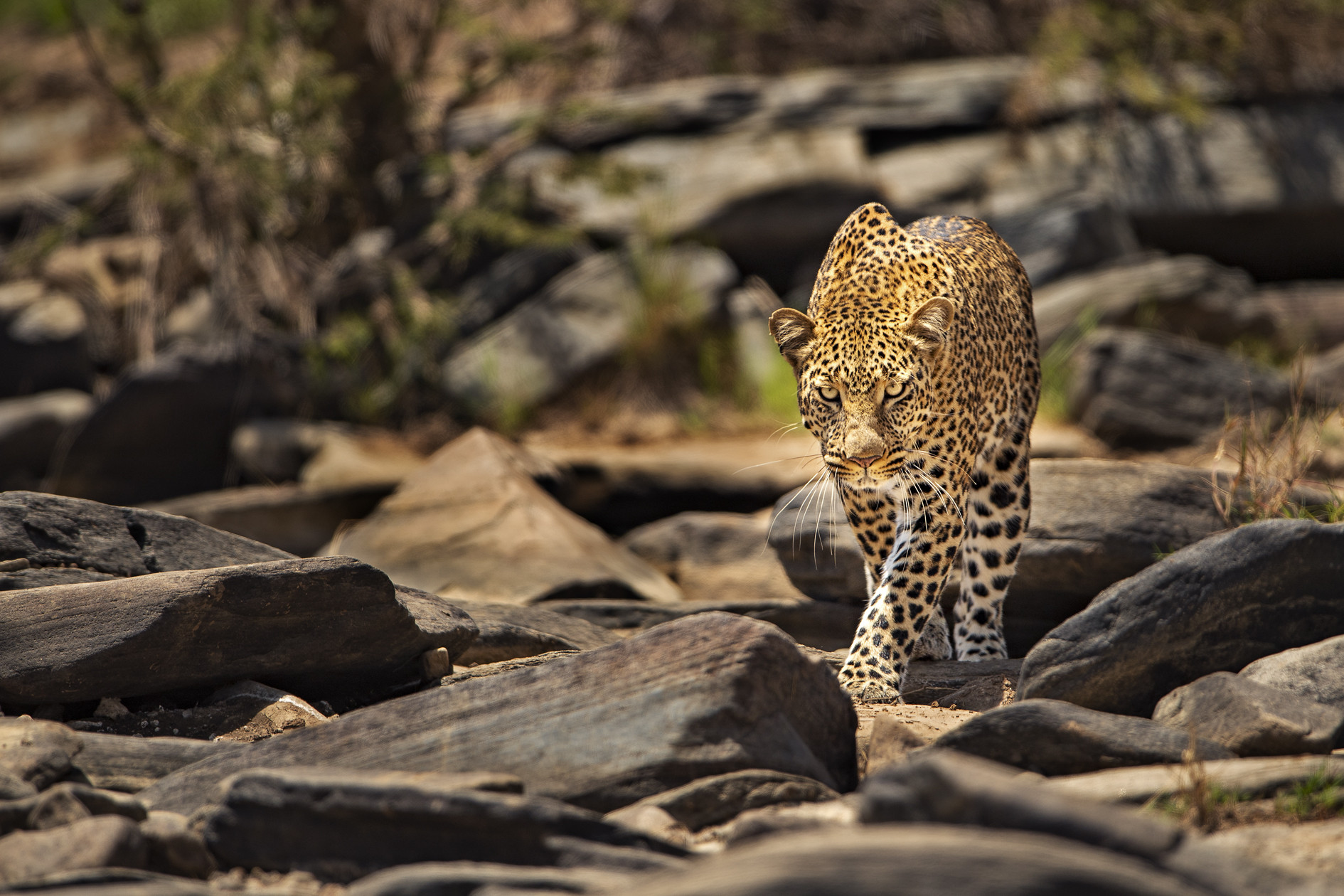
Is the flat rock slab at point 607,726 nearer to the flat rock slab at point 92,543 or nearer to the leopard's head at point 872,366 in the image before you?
the leopard's head at point 872,366

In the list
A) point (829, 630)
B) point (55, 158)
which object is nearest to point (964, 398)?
point (829, 630)

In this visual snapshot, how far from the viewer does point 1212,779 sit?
382cm

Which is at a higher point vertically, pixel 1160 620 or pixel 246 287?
pixel 246 287

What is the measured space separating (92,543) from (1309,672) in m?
4.92

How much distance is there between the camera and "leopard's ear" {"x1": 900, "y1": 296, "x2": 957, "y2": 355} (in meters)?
5.66

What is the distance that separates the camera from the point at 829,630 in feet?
24.9

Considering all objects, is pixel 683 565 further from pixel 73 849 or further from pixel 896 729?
pixel 73 849

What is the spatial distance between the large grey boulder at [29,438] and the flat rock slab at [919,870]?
12046 mm

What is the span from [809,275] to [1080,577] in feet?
26.2

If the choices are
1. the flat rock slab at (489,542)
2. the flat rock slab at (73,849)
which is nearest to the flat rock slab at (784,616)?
the flat rock slab at (489,542)

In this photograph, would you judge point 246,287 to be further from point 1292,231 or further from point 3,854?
point 1292,231

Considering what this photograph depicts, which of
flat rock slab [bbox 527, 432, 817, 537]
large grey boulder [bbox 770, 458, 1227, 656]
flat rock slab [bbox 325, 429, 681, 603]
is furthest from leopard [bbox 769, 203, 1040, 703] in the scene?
flat rock slab [bbox 527, 432, 817, 537]

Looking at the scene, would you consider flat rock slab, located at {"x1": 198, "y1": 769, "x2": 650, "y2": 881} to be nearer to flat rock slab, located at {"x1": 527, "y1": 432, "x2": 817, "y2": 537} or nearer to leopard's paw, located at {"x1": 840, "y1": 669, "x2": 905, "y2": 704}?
leopard's paw, located at {"x1": 840, "y1": 669, "x2": 905, "y2": 704}

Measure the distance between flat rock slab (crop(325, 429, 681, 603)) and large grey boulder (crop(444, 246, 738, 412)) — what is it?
9.89 feet
